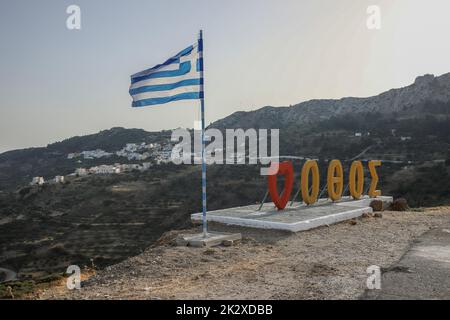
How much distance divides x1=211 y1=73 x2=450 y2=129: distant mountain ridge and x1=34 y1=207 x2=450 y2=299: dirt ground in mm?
84161

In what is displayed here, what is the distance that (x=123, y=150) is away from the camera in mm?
138625

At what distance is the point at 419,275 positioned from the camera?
7438mm

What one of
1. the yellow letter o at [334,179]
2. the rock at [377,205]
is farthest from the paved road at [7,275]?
the rock at [377,205]

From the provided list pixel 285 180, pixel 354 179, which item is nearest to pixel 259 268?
pixel 285 180

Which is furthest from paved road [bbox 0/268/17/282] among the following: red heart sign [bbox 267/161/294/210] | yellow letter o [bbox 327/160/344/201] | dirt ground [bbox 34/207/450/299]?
dirt ground [bbox 34/207/450/299]

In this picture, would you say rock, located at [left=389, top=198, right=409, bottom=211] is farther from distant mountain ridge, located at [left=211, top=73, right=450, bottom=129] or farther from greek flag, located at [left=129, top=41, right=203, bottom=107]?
distant mountain ridge, located at [left=211, top=73, right=450, bottom=129]

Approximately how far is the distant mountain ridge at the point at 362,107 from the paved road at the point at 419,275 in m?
84.2

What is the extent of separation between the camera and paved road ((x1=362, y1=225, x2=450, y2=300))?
6273mm

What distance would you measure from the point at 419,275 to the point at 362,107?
402ft
